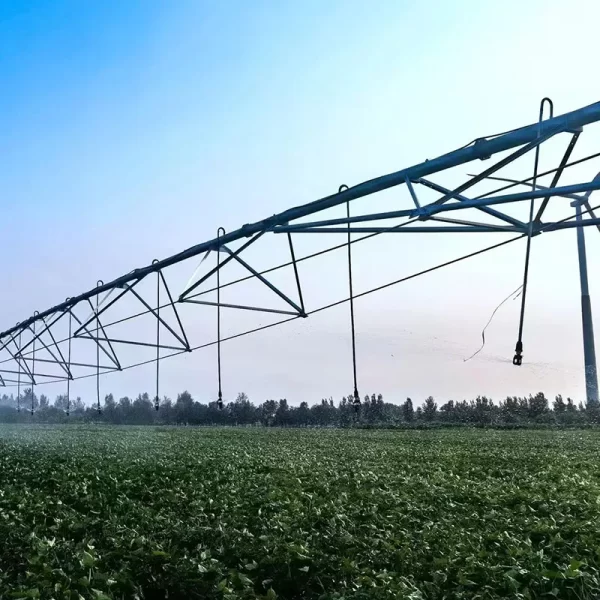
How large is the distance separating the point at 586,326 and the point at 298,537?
5.21 meters

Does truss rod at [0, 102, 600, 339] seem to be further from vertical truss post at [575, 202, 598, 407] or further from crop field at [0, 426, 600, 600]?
crop field at [0, 426, 600, 600]

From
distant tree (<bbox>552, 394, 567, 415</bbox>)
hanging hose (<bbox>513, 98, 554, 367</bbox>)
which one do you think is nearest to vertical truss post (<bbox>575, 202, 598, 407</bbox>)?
hanging hose (<bbox>513, 98, 554, 367</bbox>)

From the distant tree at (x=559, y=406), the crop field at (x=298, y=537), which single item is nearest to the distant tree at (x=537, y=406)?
the distant tree at (x=559, y=406)

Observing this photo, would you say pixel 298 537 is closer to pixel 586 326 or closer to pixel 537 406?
pixel 586 326

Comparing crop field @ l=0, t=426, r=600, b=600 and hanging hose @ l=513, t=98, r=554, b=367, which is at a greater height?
hanging hose @ l=513, t=98, r=554, b=367

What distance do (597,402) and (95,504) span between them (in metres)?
6.57

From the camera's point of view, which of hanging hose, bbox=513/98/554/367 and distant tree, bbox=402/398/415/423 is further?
distant tree, bbox=402/398/415/423

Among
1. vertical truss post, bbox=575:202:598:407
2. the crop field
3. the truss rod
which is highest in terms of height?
the truss rod

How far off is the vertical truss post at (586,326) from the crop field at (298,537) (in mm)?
1399

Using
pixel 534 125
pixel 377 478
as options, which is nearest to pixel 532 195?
pixel 534 125

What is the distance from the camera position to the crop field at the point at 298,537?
5500 mm

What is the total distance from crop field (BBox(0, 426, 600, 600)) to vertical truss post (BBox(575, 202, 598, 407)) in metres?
1.40

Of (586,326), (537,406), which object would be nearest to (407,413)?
(537,406)

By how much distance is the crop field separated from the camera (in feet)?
18.0
